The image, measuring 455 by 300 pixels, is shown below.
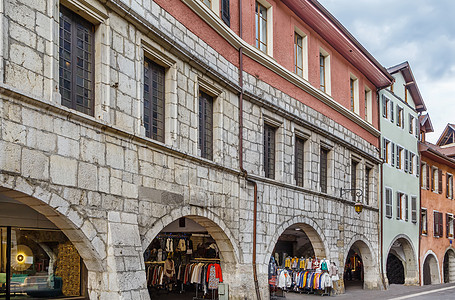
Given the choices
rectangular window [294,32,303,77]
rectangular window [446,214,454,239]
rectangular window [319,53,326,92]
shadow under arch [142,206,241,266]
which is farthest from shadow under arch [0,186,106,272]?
rectangular window [446,214,454,239]

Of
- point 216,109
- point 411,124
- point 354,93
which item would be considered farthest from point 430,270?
point 216,109

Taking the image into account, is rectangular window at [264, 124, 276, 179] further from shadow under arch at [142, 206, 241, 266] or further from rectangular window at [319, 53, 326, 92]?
rectangular window at [319, 53, 326, 92]

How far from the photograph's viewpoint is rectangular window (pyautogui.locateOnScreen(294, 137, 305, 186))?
17.9 metres

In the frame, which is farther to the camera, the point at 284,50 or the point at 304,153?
the point at 304,153

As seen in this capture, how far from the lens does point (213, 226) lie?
43.2ft

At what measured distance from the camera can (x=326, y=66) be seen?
20.3m

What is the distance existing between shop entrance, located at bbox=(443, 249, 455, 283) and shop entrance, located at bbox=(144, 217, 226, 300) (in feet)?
71.9

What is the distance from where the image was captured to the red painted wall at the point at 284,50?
1271 centimetres

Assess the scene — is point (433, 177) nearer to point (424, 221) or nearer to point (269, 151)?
point (424, 221)

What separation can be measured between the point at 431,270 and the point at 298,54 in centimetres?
1927

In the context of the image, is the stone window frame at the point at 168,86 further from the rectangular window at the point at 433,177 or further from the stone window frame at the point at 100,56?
the rectangular window at the point at 433,177

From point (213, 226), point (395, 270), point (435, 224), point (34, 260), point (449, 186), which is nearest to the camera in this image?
point (213, 226)

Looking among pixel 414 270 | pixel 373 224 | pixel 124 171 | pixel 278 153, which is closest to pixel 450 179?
pixel 414 270

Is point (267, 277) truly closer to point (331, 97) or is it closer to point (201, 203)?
point (201, 203)
